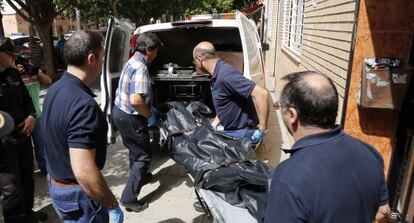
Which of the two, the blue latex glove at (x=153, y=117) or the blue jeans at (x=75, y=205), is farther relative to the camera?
the blue latex glove at (x=153, y=117)

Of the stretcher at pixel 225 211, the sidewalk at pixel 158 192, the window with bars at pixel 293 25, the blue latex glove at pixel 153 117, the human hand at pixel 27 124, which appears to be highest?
the window with bars at pixel 293 25

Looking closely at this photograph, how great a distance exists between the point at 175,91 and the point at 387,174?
10.5ft

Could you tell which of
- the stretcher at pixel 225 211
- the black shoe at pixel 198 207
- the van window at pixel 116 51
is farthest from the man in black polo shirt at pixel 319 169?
the van window at pixel 116 51

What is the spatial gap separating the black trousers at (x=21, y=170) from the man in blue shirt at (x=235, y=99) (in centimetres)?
195

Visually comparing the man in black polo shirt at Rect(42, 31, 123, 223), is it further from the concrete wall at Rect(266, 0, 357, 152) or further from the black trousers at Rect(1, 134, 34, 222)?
the concrete wall at Rect(266, 0, 357, 152)

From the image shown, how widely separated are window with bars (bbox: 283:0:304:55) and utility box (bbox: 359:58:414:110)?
397 centimetres

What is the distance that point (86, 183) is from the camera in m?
1.98

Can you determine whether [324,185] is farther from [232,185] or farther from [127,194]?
[127,194]

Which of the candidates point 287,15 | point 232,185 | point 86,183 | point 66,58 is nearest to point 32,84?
point 66,58

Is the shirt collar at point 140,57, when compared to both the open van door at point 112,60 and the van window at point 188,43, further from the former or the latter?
the van window at point 188,43

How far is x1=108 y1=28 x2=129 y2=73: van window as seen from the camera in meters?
4.37

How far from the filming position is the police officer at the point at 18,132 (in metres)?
3.17

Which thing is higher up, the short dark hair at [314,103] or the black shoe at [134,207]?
the short dark hair at [314,103]

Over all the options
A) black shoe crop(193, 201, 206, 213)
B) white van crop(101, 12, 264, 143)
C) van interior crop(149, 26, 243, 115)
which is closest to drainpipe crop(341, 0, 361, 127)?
white van crop(101, 12, 264, 143)
